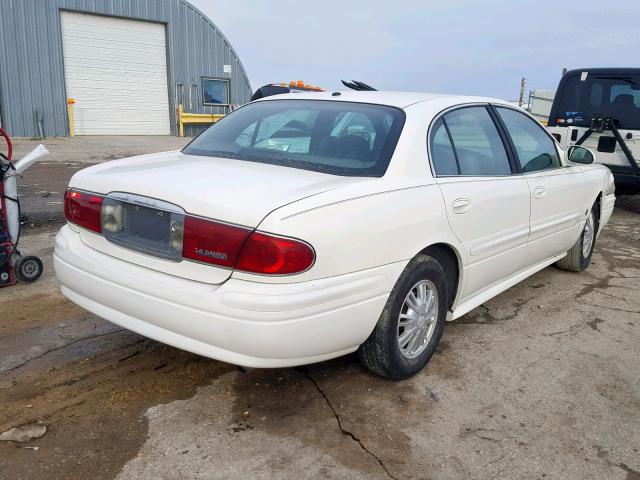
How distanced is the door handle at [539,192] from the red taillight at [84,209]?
2886 millimetres

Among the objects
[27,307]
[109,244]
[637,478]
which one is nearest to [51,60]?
[27,307]

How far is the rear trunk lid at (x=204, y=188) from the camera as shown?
2.41 m

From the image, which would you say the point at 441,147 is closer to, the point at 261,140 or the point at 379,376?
the point at 261,140

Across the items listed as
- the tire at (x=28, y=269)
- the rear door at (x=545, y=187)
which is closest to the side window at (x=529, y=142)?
the rear door at (x=545, y=187)

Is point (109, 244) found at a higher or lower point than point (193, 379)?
higher

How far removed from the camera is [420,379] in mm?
3195

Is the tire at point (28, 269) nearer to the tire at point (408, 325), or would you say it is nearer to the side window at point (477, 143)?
the tire at point (408, 325)

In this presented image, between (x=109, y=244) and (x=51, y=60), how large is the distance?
57.0ft

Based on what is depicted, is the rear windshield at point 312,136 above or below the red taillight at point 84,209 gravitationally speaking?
above

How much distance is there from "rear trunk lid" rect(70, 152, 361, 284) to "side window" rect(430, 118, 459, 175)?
0.70 metres

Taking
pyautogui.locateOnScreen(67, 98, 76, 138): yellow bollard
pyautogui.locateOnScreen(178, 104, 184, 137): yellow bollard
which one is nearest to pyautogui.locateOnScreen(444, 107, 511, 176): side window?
pyautogui.locateOnScreen(67, 98, 76, 138): yellow bollard

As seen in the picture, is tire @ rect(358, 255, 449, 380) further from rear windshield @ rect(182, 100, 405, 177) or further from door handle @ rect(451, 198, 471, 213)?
rear windshield @ rect(182, 100, 405, 177)

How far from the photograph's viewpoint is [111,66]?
19094 millimetres

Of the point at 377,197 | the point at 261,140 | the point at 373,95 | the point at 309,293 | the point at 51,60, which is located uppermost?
the point at 51,60
